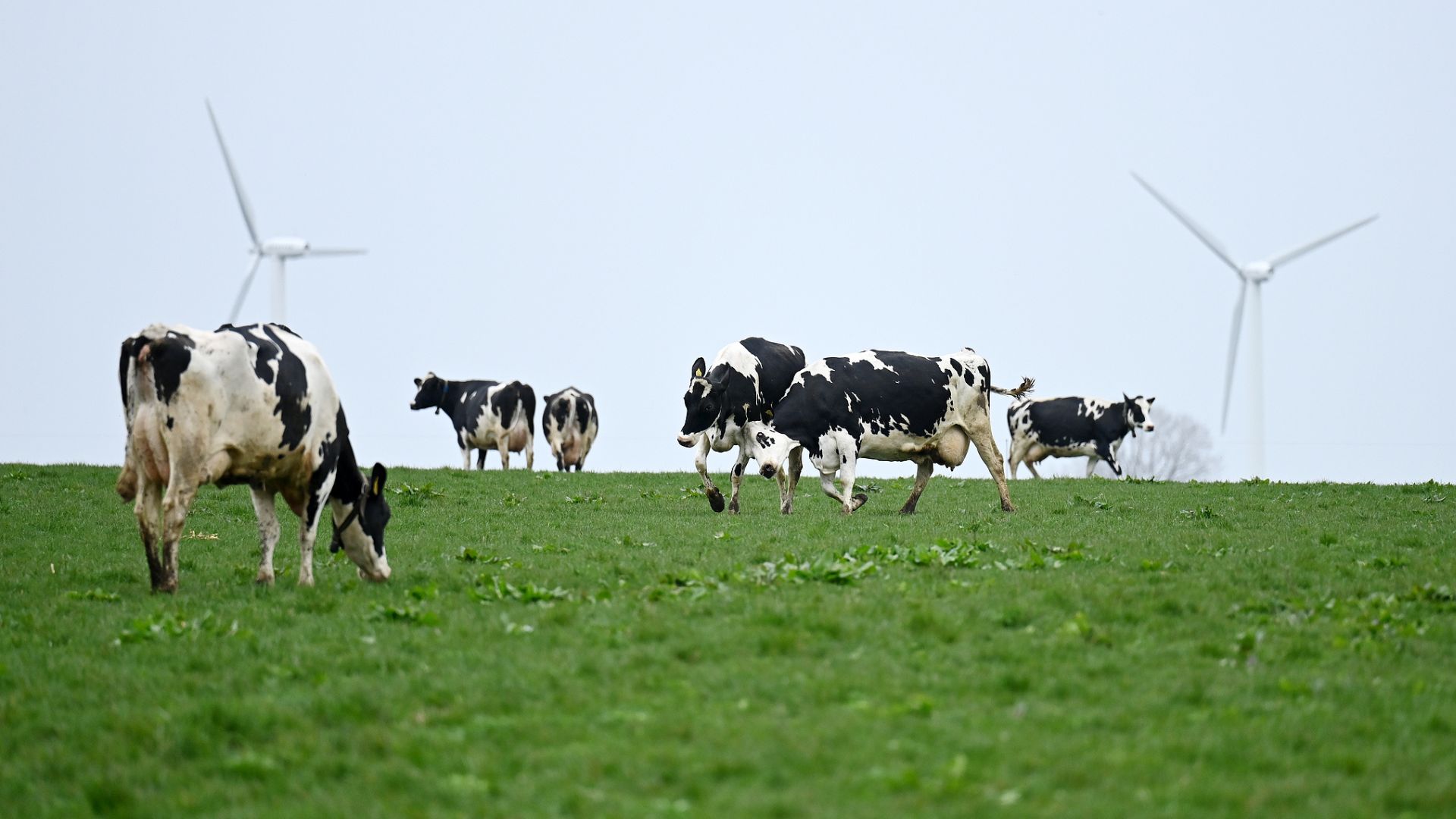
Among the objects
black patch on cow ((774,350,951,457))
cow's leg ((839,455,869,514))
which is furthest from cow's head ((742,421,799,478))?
cow's leg ((839,455,869,514))

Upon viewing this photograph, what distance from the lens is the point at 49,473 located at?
90.5 ft

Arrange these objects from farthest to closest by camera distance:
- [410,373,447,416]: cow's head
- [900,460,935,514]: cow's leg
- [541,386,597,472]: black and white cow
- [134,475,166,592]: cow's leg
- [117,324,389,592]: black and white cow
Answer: [410,373,447,416]: cow's head, [541,386,597,472]: black and white cow, [900,460,935,514]: cow's leg, [134,475,166,592]: cow's leg, [117,324,389,592]: black and white cow

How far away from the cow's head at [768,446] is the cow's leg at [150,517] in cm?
1137

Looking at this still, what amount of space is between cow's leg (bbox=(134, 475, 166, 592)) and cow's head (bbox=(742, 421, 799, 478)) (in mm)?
11370

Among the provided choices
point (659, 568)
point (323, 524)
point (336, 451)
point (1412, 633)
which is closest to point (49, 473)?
point (323, 524)

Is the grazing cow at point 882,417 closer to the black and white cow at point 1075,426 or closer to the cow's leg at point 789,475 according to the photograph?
the cow's leg at point 789,475

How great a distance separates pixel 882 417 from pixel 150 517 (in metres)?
13.8

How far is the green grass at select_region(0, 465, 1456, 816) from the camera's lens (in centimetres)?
730

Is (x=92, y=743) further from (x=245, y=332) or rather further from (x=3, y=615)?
(x=245, y=332)

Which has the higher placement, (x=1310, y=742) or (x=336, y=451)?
(x=336, y=451)

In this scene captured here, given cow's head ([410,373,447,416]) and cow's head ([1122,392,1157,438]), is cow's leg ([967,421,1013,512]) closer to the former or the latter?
cow's head ([1122,392,1157,438])

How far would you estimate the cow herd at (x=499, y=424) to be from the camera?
13.0m

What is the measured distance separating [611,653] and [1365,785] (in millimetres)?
5098

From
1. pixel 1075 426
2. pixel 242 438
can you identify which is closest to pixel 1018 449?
pixel 1075 426
